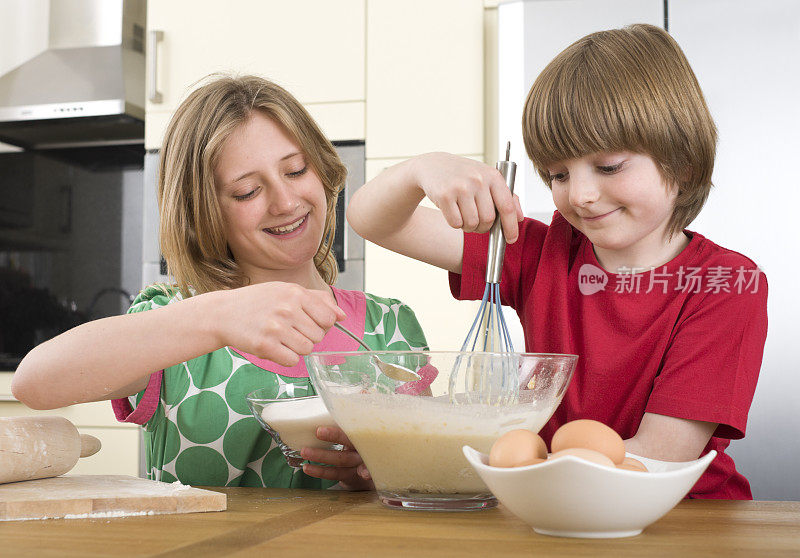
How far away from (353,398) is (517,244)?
20.4 inches

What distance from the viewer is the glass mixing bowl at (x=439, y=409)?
2.09ft

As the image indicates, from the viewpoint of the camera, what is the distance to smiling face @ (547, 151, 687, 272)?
919 mm

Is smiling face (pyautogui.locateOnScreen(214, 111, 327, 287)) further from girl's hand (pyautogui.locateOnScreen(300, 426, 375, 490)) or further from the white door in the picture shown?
the white door

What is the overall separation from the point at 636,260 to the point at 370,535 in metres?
0.61

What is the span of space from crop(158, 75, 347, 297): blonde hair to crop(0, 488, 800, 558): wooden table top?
541 mm

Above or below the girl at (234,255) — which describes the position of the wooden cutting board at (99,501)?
below

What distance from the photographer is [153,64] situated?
7.19ft

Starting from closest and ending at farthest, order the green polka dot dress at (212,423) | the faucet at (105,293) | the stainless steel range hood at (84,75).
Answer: the green polka dot dress at (212,423)
the stainless steel range hood at (84,75)
the faucet at (105,293)

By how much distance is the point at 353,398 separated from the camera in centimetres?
67

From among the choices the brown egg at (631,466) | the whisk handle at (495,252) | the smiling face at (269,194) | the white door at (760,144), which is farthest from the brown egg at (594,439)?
the white door at (760,144)

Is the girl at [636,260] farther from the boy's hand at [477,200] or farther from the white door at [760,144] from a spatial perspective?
the white door at [760,144]

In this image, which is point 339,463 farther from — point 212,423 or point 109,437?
point 109,437

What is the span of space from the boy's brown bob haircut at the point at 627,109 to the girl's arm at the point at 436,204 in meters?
0.15

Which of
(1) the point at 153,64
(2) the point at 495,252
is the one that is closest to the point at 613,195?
(2) the point at 495,252
